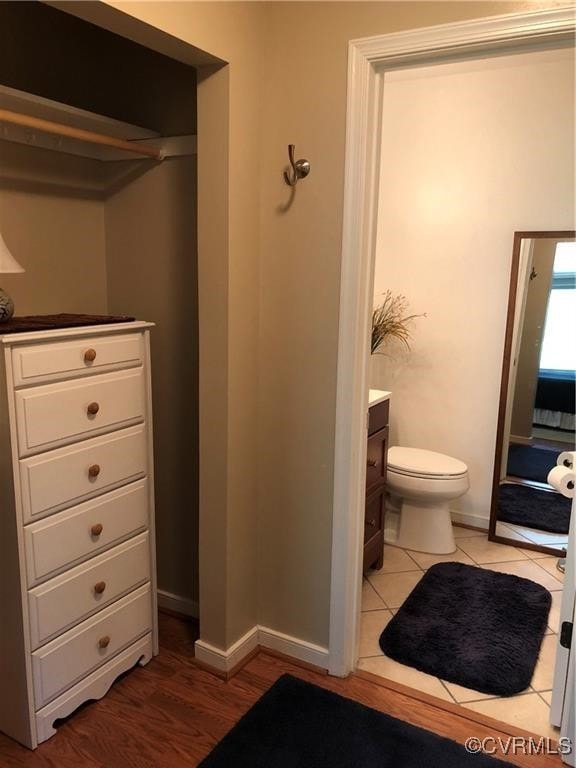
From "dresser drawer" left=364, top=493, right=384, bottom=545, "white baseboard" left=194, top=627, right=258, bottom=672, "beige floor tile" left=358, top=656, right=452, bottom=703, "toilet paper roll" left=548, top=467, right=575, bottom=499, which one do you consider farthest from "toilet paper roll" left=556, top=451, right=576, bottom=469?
"white baseboard" left=194, top=627, right=258, bottom=672

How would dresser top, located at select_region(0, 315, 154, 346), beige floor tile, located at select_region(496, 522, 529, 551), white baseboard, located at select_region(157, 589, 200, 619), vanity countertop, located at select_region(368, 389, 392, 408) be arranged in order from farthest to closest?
1. beige floor tile, located at select_region(496, 522, 529, 551)
2. vanity countertop, located at select_region(368, 389, 392, 408)
3. white baseboard, located at select_region(157, 589, 200, 619)
4. dresser top, located at select_region(0, 315, 154, 346)

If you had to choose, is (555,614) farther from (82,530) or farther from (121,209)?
(121,209)

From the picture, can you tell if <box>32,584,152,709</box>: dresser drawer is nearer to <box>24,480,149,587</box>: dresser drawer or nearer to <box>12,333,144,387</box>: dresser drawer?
<box>24,480,149,587</box>: dresser drawer

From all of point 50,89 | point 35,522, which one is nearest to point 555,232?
point 50,89

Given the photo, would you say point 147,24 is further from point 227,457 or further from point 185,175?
point 227,457

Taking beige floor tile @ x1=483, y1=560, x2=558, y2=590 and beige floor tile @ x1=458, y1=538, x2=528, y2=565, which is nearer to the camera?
beige floor tile @ x1=483, y1=560, x2=558, y2=590

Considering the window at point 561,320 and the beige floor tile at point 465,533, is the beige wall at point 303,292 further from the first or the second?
the window at point 561,320

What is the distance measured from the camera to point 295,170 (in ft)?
6.59

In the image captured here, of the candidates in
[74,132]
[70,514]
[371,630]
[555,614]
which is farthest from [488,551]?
[74,132]

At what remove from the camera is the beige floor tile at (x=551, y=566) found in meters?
3.01

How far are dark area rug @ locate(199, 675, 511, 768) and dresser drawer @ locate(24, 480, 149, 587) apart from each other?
0.74 metres

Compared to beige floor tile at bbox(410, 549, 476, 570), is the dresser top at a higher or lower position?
higher

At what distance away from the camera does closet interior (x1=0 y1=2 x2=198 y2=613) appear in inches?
84.7

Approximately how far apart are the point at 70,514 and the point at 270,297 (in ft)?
3.24
